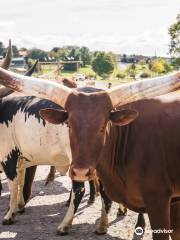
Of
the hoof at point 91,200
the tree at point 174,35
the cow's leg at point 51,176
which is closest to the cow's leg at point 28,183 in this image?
the hoof at point 91,200

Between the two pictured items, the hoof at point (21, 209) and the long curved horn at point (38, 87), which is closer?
the long curved horn at point (38, 87)

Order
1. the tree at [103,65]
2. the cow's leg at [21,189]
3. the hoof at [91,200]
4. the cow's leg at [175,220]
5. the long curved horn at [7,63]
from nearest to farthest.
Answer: the cow's leg at [175,220] < the long curved horn at [7,63] < the cow's leg at [21,189] < the hoof at [91,200] < the tree at [103,65]

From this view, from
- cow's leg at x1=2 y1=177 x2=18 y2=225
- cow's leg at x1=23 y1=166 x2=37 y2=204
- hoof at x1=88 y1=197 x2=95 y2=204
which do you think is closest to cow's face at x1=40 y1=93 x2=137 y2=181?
cow's leg at x1=2 y1=177 x2=18 y2=225

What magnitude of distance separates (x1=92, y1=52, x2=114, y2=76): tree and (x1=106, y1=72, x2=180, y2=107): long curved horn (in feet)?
283

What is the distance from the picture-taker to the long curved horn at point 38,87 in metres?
4.80

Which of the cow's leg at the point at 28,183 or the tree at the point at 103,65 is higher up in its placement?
the cow's leg at the point at 28,183

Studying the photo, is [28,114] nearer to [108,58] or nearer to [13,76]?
[13,76]

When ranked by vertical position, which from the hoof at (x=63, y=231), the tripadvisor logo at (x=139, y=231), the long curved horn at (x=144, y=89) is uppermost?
the long curved horn at (x=144, y=89)

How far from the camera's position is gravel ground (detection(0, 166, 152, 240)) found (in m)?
6.86

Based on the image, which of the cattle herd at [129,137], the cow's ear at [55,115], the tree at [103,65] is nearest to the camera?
the cattle herd at [129,137]

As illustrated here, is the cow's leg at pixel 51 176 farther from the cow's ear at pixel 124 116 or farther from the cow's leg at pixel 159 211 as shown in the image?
the cow's ear at pixel 124 116

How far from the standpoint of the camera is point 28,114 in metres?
7.37

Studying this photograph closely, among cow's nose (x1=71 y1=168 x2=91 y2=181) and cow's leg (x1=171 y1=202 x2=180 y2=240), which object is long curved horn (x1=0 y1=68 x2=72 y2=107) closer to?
cow's nose (x1=71 y1=168 x2=91 y2=181)

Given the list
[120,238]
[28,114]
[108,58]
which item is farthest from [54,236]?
[108,58]
